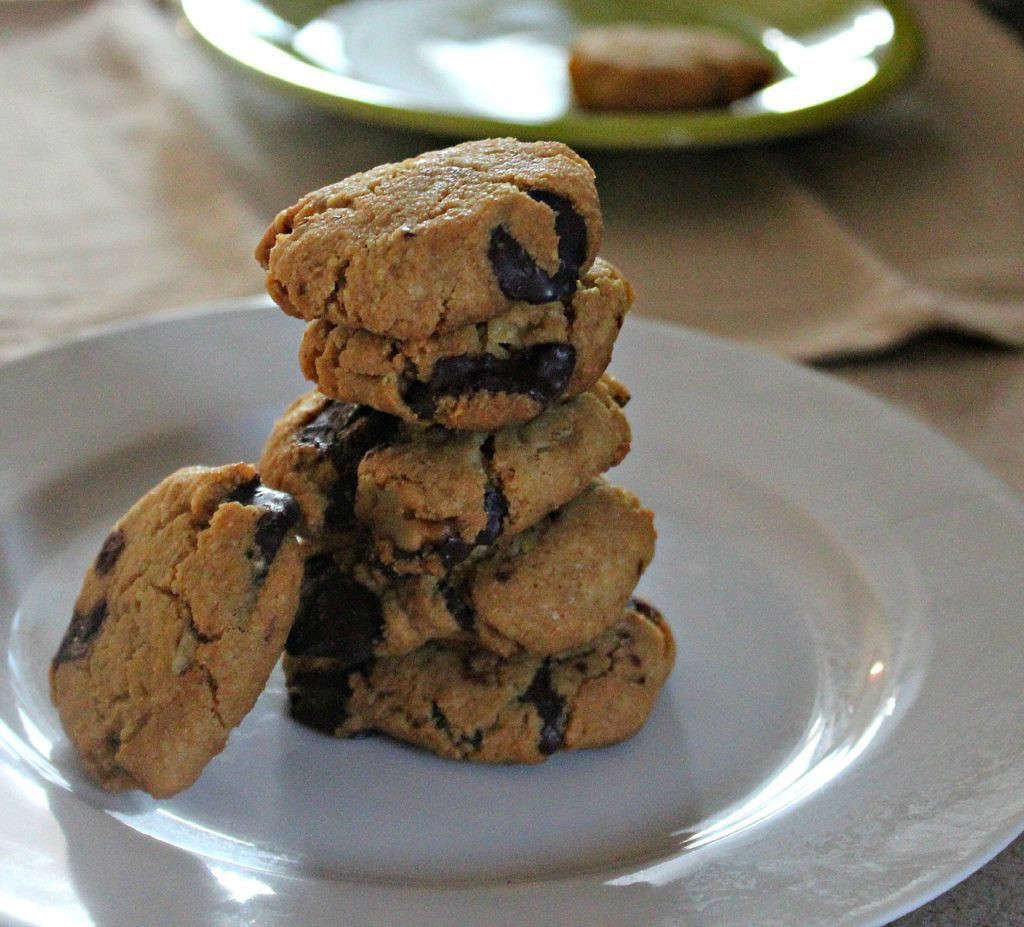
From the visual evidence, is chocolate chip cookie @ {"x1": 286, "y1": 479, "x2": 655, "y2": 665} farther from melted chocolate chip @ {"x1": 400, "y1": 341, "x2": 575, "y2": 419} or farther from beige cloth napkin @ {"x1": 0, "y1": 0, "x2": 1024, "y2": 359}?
beige cloth napkin @ {"x1": 0, "y1": 0, "x2": 1024, "y2": 359}

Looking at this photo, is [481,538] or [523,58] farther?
[523,58]

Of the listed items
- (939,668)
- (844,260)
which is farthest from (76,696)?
(844,260)

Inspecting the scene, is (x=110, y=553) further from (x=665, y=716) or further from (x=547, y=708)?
(x=665, y=716)

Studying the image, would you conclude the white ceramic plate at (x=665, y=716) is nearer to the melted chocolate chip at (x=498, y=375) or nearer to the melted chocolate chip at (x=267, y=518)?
the melted chocolate chip at (x=267, y=518)

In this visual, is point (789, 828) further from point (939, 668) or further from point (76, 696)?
point (76, 696)

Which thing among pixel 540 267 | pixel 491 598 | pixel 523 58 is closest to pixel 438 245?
pixel 540 267

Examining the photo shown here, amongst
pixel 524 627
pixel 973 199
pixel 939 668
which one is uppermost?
pixel 524 627
